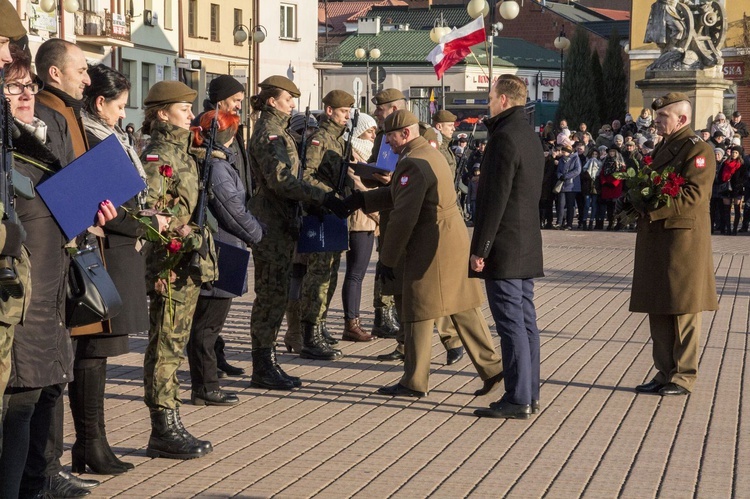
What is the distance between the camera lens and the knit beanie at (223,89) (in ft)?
28.4

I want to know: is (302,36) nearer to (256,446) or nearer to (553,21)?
(553,21)

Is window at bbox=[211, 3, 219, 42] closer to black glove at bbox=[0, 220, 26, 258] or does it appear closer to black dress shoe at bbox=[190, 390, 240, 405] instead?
black dress shoe at bbox=[190, 390, 240, 405]

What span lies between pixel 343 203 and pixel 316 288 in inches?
56.0

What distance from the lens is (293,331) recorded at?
10.8 meters

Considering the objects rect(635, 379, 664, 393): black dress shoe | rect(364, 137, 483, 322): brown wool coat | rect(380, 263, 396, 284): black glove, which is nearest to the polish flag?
rect(380, 263, 396, 284): black glove

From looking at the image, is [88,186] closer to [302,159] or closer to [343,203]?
[343,203]

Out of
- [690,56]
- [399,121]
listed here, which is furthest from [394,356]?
[690,56]

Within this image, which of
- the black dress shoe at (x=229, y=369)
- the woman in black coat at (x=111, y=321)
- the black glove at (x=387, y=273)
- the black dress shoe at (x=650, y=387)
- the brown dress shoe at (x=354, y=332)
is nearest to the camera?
the woman in black coat at (x=111, y=321)

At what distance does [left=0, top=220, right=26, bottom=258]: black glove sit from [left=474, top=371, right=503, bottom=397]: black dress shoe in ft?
16.3

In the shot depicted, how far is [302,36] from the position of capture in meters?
66.1

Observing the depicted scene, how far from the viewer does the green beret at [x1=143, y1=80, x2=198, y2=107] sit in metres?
7.13

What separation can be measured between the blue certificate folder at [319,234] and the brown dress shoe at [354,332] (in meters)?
1.15

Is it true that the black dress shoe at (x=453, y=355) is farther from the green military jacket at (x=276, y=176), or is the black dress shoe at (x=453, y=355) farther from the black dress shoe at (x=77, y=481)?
the black dress shoe at (x=77, y=481)

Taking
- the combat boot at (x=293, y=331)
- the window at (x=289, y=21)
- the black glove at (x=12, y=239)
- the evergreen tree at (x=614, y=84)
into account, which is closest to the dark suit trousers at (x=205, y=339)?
the combat boot at (x=293, y=331)
